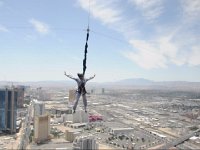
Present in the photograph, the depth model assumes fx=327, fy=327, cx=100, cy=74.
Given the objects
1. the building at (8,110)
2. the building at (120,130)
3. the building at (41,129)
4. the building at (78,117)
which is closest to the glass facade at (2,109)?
the building at (8,110)

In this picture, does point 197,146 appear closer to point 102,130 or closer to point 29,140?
point 102,130

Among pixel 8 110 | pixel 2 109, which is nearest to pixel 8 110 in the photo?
pixel 8 110

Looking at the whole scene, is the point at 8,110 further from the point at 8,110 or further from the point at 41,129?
the point at 41,129

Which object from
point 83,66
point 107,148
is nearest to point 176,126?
point 107,148

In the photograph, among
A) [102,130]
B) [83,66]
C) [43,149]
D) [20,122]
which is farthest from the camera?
[20,122]

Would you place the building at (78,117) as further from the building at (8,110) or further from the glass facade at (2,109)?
the glass facade at (2,109)

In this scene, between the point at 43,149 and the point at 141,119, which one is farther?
the point at 141,119
